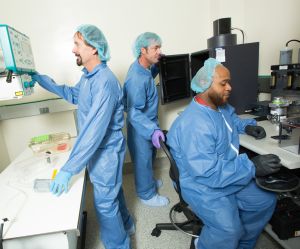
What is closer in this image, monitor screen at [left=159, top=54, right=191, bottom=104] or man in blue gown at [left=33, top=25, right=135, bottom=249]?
man in blue gown at [left=33, top=25, right=135, bottom=249]

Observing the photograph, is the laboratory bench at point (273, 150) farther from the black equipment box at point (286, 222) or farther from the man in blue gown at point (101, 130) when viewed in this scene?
the man in blue gown at point (101, 130)

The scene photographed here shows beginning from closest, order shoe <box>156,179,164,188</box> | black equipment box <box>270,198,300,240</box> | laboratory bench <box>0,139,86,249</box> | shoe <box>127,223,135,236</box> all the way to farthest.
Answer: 1. laboratory bench <box>0,139,86,249</box>
2. black equipment box <box>270,198,300,240</box>
3. shoe <box>127,223,135,236</box>
4. shoe <box>156,179,164,188</box>

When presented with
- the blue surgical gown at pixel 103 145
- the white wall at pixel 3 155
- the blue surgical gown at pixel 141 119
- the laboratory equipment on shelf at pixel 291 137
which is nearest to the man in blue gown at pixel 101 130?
the blue surgical gown at pixel 103 145

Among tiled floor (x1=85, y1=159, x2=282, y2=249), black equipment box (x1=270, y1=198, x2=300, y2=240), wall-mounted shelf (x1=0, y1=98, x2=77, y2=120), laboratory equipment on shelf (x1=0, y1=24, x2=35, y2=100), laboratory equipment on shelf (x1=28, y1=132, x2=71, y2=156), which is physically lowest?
tiled floor (x1=85, y1=159, x2=282, y2=249)

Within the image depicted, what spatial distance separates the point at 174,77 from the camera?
92.7 inches

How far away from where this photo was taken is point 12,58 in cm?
114

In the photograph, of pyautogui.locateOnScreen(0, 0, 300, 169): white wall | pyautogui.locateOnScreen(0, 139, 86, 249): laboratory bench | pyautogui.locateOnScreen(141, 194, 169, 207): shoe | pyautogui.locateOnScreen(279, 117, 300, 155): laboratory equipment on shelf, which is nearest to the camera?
pyautogui.locateOnScreen(0, 139, 86, 249): laboratory bench

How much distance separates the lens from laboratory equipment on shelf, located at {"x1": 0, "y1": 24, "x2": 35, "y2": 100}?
3.62 feet

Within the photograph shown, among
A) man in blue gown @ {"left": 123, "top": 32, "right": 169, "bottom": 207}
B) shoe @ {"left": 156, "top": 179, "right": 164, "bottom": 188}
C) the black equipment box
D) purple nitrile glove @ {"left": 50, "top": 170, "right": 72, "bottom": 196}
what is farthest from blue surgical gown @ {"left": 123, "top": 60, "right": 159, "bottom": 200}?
the black equipment box

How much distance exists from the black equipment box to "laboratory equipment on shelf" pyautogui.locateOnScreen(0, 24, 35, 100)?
1747mm

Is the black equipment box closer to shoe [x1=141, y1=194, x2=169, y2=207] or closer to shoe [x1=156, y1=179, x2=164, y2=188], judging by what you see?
shoe [x1=141, y1=194, x2=169, y2=207]

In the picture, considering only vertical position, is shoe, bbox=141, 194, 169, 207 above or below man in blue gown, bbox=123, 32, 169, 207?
below

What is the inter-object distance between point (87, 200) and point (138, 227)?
0.68m

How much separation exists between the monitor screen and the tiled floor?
0.99 meters
